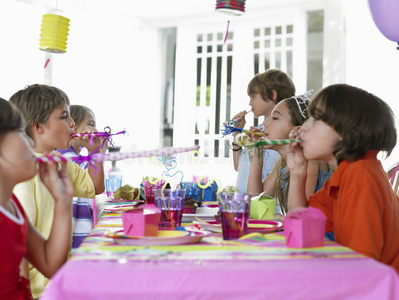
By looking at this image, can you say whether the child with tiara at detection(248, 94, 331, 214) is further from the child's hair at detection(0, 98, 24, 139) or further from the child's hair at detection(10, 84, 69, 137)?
the child's hair at detection(0, 98, 24, 139)

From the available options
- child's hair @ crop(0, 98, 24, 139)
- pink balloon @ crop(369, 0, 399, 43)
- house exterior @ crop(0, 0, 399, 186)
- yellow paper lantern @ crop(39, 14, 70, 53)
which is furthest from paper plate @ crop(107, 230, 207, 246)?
house exterior @ crop(0, 0, 399, 186)

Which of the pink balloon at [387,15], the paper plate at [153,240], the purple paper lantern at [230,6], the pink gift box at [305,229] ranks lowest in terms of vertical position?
the paper plate at [153,240]

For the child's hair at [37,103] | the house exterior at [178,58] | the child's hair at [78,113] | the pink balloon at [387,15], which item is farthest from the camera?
the house exterior at [178,58]

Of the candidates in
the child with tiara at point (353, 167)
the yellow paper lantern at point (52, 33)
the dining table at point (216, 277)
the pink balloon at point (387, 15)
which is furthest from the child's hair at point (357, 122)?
the yellow paper lantern at point (52, 33)

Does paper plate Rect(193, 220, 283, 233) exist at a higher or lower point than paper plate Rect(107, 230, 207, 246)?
lower

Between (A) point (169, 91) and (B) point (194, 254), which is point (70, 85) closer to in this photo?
(A) point (169, 91)

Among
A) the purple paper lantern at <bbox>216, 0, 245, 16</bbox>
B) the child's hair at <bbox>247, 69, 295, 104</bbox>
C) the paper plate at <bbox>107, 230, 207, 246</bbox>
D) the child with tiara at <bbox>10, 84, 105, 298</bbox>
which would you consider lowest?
the paper plate at <bbox>107, 230, 207, 246</bbox>

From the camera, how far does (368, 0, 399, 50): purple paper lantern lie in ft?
9.55

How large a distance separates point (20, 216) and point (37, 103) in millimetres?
1071

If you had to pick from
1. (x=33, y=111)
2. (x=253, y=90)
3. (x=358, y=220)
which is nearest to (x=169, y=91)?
(x=253, y=90)

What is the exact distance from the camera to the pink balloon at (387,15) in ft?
9.55

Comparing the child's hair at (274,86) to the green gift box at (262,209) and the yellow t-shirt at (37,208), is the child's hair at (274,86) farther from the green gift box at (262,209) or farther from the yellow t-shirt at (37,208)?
the yellow t-shirt at (37,208)

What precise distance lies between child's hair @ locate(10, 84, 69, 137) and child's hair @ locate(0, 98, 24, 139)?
0.97m

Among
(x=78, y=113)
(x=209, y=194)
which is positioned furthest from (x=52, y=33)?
(x=209, y=194)
